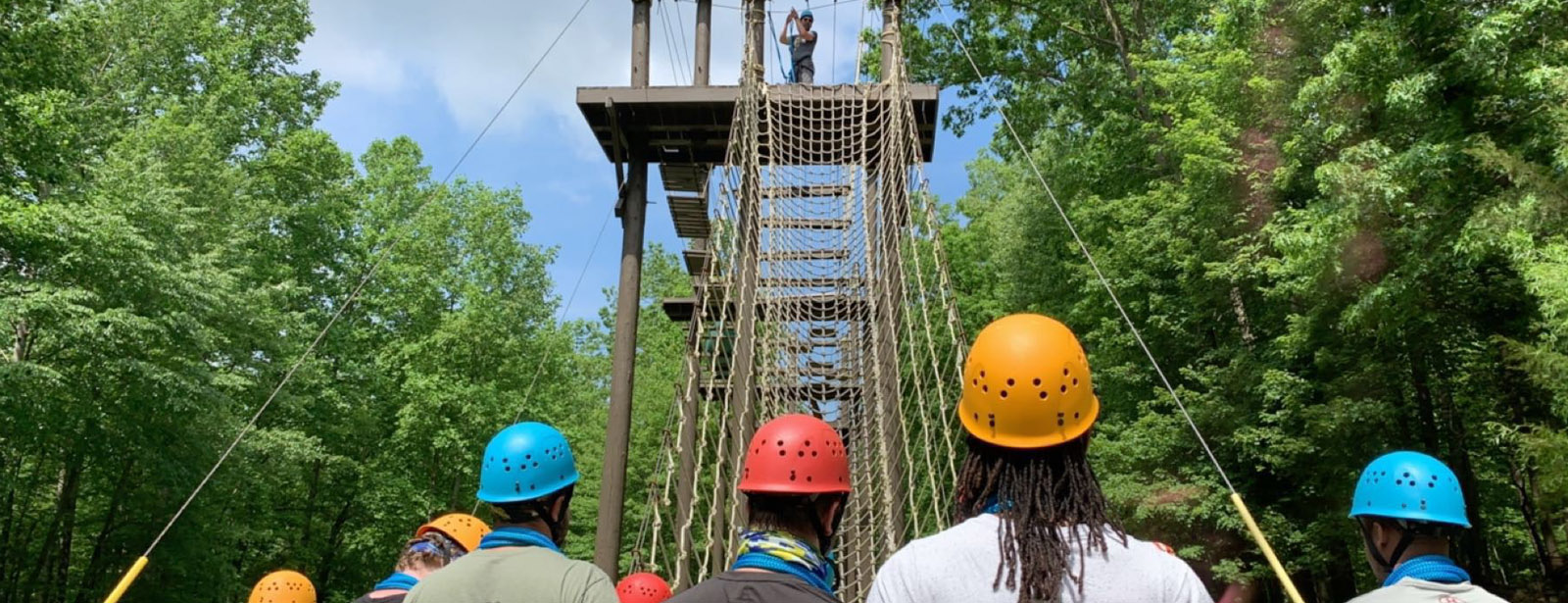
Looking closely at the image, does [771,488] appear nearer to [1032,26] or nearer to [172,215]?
[172,215]

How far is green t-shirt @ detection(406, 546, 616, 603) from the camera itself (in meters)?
1.56

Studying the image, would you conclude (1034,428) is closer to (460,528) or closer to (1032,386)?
(1032,386)

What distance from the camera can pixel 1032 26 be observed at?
13.7m

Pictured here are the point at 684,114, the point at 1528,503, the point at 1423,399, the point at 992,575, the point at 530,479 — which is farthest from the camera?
the point at 1528,503

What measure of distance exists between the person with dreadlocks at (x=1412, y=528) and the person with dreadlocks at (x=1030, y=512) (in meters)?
0.79

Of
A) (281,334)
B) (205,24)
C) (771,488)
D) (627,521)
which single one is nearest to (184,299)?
(281,334)

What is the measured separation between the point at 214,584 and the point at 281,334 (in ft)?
10.3

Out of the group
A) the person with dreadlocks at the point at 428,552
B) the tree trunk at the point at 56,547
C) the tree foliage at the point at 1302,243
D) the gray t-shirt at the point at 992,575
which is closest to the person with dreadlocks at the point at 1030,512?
the gray t-shirt at the point at 992,575

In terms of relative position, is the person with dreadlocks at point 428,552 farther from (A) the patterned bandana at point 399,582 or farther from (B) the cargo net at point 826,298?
(B) the cargo net at point 826,298

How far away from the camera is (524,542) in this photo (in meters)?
1.67

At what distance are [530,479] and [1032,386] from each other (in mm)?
947

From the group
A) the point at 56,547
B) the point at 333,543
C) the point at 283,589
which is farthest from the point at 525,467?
the point at 333,543

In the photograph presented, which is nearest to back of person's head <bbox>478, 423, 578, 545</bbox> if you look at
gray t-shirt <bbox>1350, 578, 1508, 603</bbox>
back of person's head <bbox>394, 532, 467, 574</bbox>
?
back of person's head <bbox>394, 532, 467, 574</bbox>

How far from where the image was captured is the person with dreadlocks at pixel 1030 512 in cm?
106
